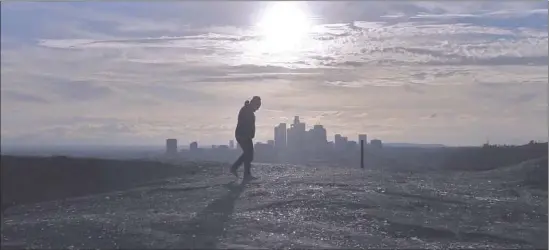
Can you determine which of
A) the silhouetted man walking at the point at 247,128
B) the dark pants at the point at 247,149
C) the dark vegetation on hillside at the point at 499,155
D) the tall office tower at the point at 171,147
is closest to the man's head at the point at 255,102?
the silhouetted man walking at the point at 247,128

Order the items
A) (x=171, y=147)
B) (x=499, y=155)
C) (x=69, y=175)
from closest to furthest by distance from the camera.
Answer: (x=69, y=175) < (x=499, y=155) < (x=171, y=147)

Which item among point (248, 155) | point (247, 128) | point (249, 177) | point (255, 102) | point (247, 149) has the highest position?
point (255, 102)

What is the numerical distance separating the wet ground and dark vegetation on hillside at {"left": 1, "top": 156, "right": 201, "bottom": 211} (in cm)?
357

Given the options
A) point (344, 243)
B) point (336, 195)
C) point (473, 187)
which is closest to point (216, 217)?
point (344, 243)

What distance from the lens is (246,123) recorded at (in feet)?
56.9

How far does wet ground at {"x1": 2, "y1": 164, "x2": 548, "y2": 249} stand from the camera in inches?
429

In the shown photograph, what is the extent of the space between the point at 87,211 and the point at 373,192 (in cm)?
566

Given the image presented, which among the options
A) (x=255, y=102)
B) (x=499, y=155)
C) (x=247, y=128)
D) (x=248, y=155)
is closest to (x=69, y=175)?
(x=248, y=155)

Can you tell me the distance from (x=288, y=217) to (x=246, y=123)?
17.2 feet

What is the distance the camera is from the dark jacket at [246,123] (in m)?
17.3

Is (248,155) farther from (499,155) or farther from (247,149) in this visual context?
(499,155)

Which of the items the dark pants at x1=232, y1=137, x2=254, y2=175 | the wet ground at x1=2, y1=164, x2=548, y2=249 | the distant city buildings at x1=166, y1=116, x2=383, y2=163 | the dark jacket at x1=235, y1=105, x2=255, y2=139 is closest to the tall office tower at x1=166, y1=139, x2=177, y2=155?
the distant city buildings at x1=166, y1=116, x2=383, y2=163

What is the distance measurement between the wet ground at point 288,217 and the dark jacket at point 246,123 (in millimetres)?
1102

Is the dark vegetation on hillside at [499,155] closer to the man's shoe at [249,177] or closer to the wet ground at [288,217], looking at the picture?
the wet ground at [288,217]
